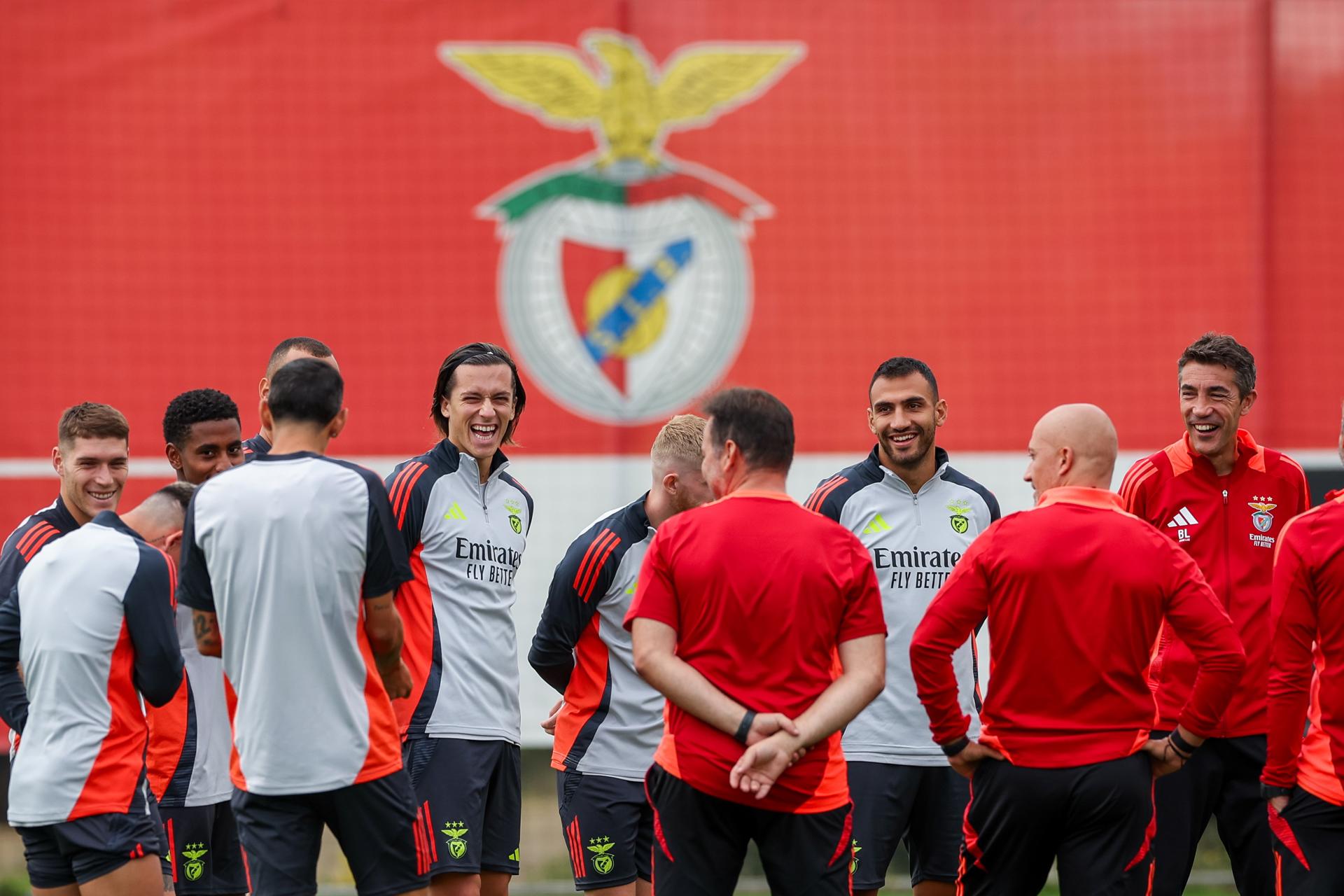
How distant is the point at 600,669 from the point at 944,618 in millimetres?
1570

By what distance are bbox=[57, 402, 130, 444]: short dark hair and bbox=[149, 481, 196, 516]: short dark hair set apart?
274 mm

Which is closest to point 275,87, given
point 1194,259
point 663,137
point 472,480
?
point 663,137

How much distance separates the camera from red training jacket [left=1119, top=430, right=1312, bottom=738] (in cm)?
504

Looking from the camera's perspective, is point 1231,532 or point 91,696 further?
point 1231,532

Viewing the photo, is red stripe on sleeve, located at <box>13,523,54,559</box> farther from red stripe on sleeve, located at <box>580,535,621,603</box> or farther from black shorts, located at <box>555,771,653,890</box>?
black shorts, located at <box>555,771,653,890</box>

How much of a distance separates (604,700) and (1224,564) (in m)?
2.31

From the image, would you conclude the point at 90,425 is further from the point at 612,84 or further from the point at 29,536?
the point at 612,84

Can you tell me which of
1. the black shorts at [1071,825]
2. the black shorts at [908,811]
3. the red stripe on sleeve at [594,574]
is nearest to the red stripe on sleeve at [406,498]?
the red stripe on sleeve at [594,574]

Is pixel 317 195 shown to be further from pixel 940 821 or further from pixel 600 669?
pixel 940 821

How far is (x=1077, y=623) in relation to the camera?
396 centimetres

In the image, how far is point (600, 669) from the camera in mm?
5199

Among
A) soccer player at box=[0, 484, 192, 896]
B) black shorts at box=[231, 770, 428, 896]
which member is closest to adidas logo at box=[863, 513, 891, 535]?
black shorts at box=[231, 770, 428, 896]

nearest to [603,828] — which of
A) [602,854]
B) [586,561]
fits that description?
[602,854]

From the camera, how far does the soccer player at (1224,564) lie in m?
5.04
